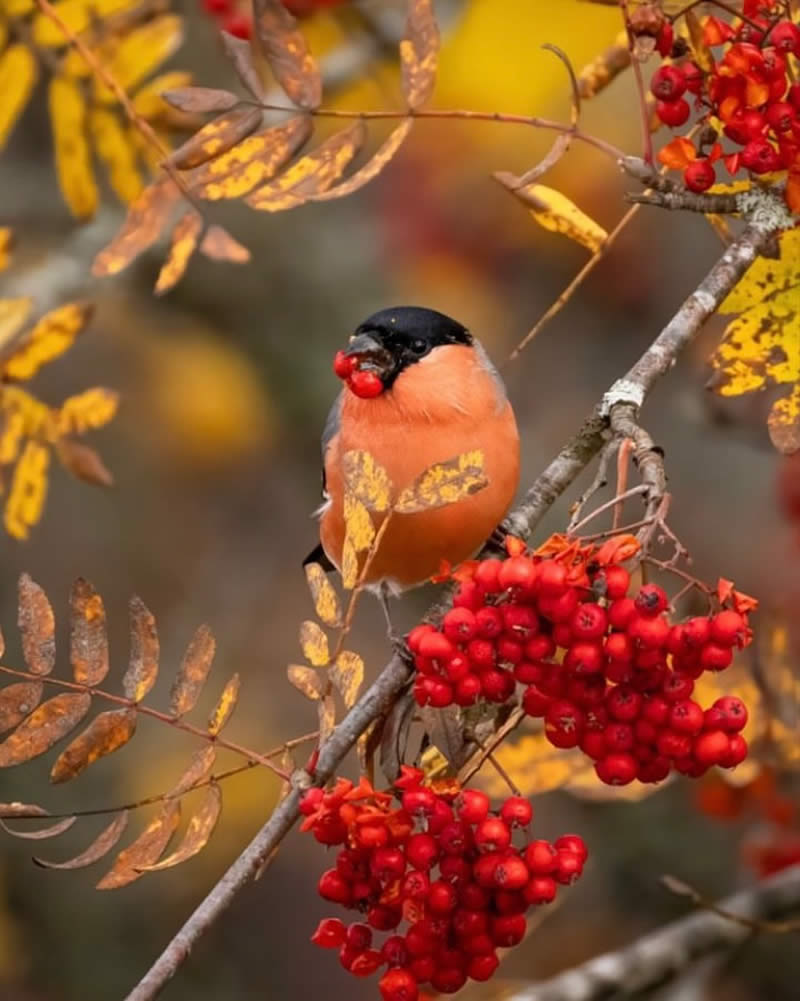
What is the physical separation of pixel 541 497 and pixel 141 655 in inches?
19.5

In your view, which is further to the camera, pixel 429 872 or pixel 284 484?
pixel 284 484

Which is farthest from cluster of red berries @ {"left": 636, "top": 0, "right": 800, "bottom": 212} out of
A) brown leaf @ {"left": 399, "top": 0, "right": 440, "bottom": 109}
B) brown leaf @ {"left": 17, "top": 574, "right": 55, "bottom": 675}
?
brown leaf @ {"left": 17, "top": 574, "right": 55, "bottom": 675}

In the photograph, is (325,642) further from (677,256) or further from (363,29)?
(677,256)

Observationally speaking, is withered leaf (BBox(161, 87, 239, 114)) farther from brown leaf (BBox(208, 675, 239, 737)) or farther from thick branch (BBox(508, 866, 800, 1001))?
thick branch (BBox(508, 866, 800, 1001))

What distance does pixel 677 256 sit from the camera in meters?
5.29

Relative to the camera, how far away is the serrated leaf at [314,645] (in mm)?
1642

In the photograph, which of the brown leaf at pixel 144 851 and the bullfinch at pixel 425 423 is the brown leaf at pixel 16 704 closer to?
the brown leaf at pixel 144 851

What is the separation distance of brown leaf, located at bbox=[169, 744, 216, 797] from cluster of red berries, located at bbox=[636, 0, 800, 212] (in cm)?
81

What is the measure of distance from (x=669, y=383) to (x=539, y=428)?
46 centimetres

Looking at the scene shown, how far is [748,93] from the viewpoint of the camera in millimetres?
1711

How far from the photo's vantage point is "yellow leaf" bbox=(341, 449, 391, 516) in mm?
1597


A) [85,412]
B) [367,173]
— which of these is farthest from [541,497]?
[85,412]

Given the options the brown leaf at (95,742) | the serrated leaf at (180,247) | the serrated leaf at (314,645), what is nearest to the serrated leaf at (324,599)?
the serrated leaf at (314,645)

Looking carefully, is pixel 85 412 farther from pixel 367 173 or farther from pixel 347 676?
pixel 347 676
